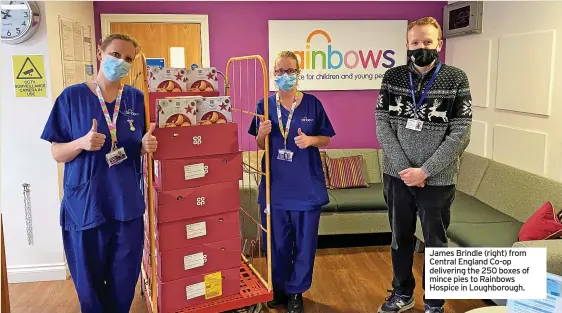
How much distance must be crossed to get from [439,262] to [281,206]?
140 cm

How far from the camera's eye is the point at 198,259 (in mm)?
2461

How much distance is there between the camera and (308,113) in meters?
2.67

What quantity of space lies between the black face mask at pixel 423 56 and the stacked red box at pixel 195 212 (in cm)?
94

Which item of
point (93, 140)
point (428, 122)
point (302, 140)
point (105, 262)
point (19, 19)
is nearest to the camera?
point (93, 140)

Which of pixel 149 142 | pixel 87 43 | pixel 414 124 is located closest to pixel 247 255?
pixel 149 142

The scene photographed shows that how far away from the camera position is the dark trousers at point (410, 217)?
2.47m

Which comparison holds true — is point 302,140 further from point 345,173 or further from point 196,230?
point 345,173

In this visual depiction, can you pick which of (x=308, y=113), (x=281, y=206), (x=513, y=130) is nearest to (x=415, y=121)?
(x=308, y=113)

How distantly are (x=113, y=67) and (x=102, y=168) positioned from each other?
1.46 ft

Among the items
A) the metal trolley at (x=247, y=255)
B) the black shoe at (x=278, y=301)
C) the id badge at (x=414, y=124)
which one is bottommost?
the black shoe at (x=278, y=301)

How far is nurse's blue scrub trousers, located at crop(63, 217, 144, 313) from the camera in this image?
7.26 ft

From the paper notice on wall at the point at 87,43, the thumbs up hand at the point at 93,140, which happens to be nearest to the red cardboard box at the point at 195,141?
the thumbs up hand at the point at 93,140

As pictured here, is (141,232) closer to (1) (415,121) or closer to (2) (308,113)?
(2) (308,113)

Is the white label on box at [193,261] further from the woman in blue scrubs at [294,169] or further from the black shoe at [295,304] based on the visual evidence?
the black shoe at [295,304]
